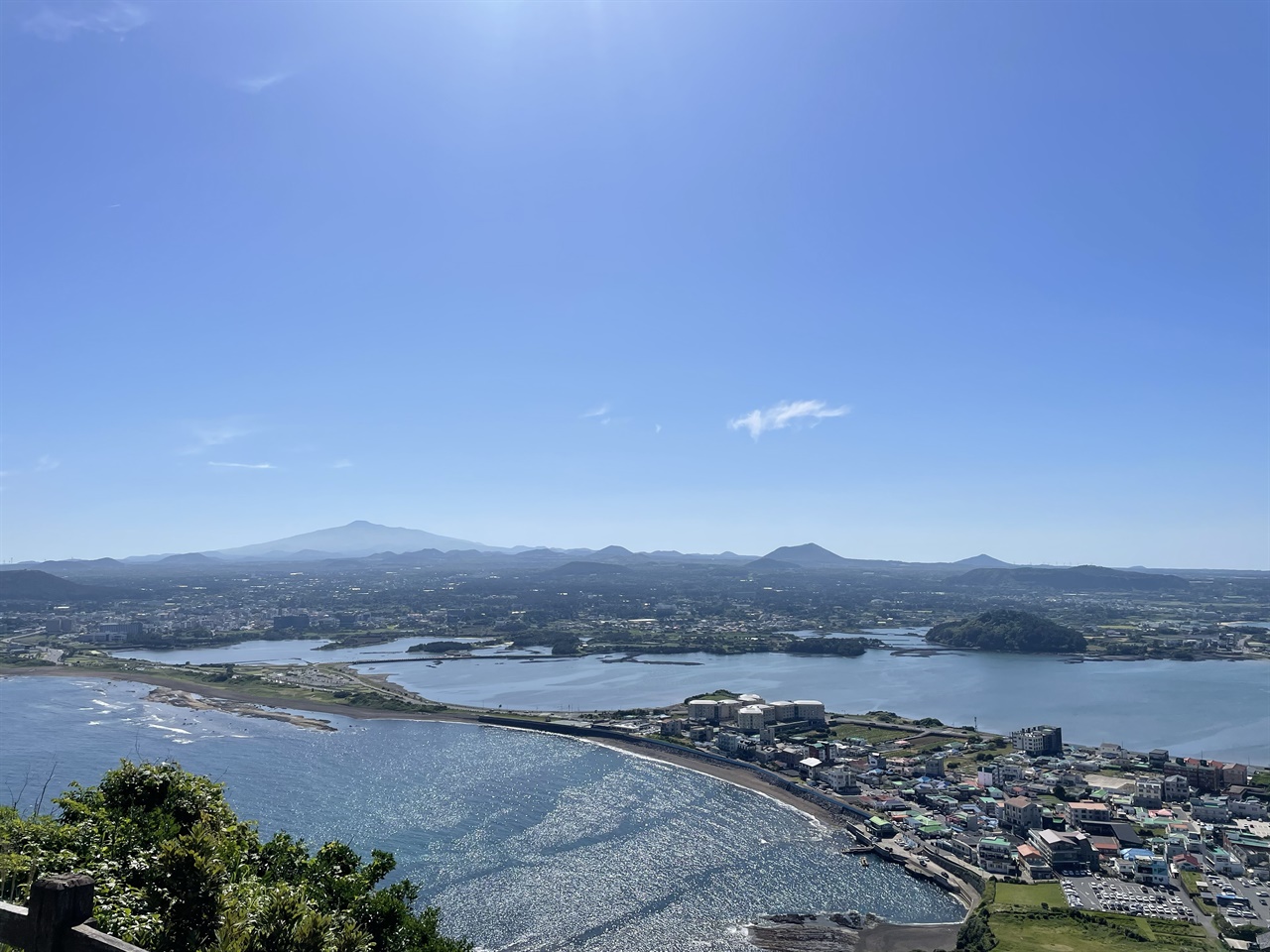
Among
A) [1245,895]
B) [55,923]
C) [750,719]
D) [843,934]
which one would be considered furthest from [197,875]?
[750,719]

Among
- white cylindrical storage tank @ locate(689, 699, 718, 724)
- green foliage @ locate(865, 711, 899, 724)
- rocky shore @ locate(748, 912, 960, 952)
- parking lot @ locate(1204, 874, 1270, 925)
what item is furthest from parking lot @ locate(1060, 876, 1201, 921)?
white cylindrical storage tank @ locate(689, 699, 718, 724)

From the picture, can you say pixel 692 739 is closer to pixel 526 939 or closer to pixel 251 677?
pixel 526 939

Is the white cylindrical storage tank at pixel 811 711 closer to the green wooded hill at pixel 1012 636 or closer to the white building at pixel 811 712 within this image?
the white building at pixel 811 712

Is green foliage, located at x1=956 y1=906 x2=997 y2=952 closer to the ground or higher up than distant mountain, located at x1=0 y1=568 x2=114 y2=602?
closer to the ground

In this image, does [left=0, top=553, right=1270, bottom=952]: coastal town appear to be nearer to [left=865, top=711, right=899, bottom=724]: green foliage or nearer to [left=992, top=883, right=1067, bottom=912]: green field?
[left=992, top=883, right=1067, bottom=912]: green field

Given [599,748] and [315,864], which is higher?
[315,864]

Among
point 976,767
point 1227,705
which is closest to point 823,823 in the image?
point 976,767
